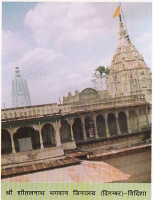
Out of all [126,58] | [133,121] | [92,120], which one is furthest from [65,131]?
[126,58]

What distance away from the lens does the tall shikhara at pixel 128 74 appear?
450 inches

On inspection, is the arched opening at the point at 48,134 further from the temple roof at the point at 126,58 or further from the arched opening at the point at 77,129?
the temple roof at the point at 126,58

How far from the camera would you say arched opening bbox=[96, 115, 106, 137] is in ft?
38.3

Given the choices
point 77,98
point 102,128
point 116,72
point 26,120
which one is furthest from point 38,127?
point 116,72

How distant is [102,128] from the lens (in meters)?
11.8

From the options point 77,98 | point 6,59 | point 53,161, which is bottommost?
point 53,161

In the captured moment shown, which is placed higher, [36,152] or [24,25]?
[24,25]

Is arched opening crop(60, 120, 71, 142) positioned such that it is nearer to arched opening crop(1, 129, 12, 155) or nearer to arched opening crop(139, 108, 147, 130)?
arched opening crop(1, 129, 12, 155)

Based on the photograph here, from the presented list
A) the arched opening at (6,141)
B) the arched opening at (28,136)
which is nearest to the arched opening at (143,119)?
the arched opening at (28,136)

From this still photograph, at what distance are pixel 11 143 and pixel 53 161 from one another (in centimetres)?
159

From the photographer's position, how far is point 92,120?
11.6m

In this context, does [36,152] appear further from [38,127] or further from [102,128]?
[102,128]

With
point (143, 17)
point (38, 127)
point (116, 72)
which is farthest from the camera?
point (116, 72)

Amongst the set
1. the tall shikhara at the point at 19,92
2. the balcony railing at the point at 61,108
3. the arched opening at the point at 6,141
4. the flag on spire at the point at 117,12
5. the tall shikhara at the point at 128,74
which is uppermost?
the flag on spire at the point at 117,12
